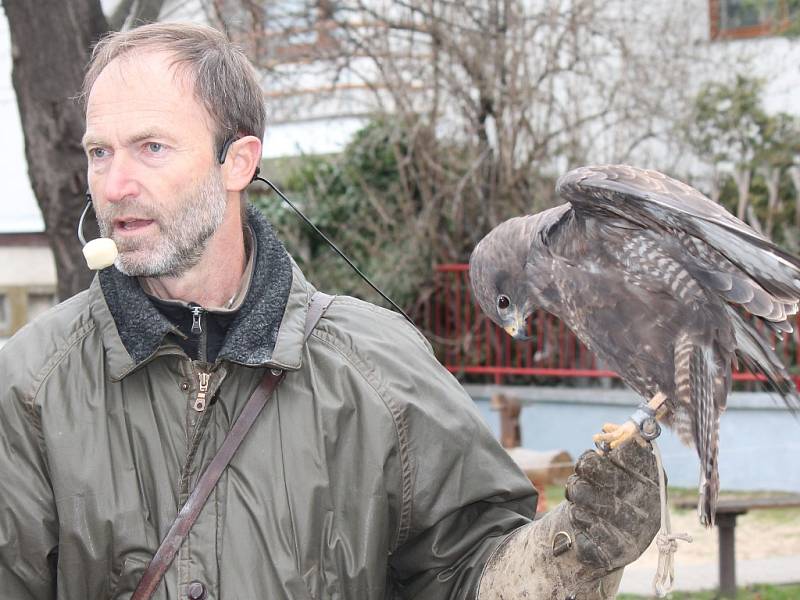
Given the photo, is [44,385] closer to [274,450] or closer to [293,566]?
[274,450]

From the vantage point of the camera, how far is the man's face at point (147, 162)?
2.22 meters

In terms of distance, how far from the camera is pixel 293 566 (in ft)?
7.00

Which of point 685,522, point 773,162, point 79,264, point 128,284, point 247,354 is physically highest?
point 128,284

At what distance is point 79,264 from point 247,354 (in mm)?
2941

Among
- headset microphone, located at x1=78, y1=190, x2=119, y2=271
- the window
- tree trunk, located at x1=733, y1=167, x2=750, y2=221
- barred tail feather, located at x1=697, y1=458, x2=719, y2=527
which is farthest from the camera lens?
the window

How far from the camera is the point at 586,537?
7.38 ft

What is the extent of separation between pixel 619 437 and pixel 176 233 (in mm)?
1083

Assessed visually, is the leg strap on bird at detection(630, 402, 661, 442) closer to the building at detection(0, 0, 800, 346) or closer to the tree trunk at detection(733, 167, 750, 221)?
the building at detection(0, 0, 800, 346)

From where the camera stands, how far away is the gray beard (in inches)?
88.0

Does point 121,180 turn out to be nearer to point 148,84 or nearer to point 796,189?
point 148,84

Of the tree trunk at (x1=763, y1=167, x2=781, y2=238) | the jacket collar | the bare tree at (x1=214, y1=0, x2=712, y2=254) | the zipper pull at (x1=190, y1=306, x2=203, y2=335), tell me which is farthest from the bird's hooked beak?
the tree trunk at (x1=763, y1=167, x2=781, y2=238)

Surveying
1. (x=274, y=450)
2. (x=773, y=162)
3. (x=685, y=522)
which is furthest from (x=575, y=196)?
(x=773, y=162)

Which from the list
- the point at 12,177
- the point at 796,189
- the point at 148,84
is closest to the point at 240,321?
the point at 148,84

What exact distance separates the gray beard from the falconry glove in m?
0.97
